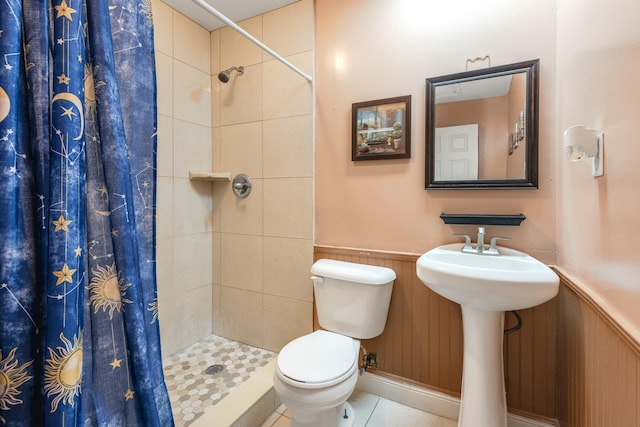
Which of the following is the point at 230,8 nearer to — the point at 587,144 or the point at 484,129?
the point at 484,129

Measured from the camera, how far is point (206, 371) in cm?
173

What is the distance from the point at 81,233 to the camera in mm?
656

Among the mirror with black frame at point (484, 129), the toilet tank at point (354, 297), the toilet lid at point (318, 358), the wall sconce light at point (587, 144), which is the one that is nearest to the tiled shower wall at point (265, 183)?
the toilet tank at point (354, 297)

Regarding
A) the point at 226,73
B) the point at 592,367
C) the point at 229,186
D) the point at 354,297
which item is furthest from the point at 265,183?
the point at 592,367

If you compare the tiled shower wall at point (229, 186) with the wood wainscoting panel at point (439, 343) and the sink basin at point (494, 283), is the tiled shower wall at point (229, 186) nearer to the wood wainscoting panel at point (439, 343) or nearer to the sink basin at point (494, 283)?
the wood wainscoting panel at point (439, 343)

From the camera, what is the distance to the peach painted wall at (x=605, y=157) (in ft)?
A: 2.31

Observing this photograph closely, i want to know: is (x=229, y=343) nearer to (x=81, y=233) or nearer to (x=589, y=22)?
(x=81, y=233)

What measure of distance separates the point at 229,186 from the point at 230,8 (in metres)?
1.15

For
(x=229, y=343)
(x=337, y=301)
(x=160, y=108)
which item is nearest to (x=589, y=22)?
(x=337, y=301)

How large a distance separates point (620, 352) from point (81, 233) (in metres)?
1.35

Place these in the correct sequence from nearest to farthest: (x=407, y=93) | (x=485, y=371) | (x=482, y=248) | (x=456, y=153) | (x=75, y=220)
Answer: (x=75, y=220)
(x=485, y=371)
(x=482, y=248)
(x=456, y=153)
(x=407, y=93)

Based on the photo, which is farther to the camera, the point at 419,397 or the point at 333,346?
the point at 419,397

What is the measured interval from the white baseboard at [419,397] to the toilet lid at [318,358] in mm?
416

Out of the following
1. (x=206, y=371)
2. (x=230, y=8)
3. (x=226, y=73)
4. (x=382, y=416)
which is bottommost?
(x=382, y=416)
